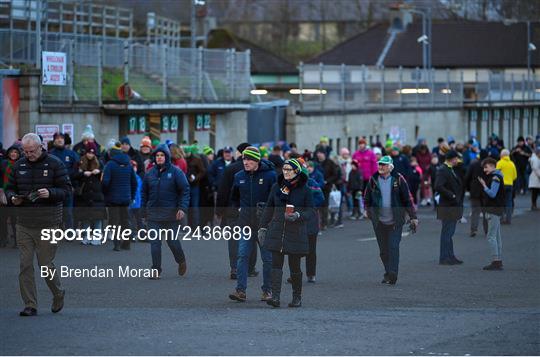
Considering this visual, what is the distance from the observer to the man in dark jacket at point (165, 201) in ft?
56.3

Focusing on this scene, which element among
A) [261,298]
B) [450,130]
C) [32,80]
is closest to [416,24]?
[450,130]

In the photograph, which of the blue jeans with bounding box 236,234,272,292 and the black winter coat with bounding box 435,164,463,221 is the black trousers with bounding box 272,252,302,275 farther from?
the black winter coat with bounding box 435,164,463,221

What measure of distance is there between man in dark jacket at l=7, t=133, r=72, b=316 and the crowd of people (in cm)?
1

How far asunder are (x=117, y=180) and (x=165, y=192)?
4633 mm

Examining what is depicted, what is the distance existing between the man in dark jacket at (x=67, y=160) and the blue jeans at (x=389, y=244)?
6.57 meters

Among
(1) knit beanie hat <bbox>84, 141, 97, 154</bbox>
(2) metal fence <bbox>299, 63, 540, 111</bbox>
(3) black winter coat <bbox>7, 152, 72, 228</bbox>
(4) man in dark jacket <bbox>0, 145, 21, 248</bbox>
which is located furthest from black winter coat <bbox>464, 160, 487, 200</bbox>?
(2) metal fence <bbox>299, 63, 540, 111</bbox>

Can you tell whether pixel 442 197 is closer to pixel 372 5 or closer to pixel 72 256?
pixel 72 256

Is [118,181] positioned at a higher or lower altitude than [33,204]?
lower

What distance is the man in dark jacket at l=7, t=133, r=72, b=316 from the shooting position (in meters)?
13.2

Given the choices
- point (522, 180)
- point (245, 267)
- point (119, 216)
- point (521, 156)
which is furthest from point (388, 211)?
point (522, 180)

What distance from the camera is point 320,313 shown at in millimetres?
13680

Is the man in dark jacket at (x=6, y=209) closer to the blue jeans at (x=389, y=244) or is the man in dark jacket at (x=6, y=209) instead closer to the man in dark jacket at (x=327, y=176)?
the blue jeans at (x=389, y=244)

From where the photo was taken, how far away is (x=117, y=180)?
861 inches

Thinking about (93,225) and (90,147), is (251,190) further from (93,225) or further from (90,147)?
(90,147)
